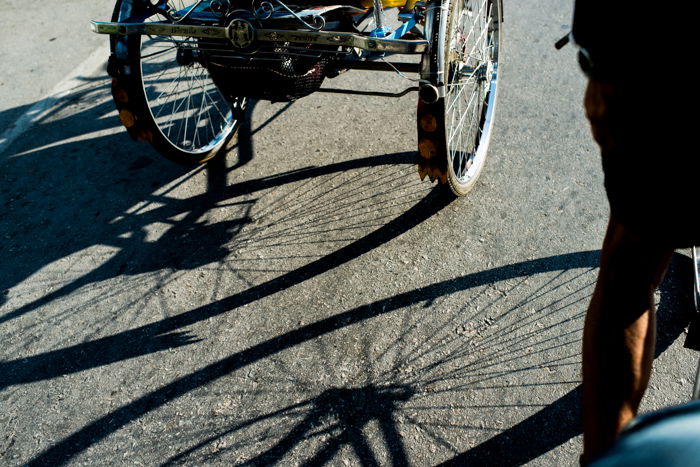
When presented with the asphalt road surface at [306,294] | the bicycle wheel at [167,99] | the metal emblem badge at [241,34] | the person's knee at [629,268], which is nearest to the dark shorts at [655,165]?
the person's knee at [629,268]

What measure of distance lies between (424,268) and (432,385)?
0.68 metres

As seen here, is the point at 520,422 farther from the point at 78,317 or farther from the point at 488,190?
the point at 78,317

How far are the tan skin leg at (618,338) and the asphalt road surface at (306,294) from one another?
0.48 m

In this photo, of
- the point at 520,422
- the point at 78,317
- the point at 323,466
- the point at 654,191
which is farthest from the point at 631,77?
the point at 78,317

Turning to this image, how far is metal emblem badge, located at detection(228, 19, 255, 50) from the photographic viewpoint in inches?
99.2

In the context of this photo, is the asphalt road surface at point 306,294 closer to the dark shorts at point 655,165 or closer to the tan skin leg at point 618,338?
the tan skin leg at point 618,338

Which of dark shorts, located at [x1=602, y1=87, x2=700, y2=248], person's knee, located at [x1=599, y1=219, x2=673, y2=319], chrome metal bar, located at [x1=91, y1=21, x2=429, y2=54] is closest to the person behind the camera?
dark shorts, located at [x1=602, y1=87, x2=700, y2=248]

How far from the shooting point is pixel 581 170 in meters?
3.36

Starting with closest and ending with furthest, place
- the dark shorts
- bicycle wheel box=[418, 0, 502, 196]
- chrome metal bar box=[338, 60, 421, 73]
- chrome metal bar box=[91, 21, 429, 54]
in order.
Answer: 1. the dark shorts
2. chrome metal bar box=[91, 21, 429, 54]
3. bicycle wheel box=[418, 0, 502, 196]
4. chrome metal bar box=[338, 60, 421, 73]

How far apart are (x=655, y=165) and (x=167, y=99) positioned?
3.46 m

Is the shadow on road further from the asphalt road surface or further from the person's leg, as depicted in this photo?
the person's leg

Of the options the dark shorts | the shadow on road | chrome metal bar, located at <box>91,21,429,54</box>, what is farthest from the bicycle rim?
the dark shorts

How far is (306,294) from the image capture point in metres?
2.78

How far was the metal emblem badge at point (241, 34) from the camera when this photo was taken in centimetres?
252
